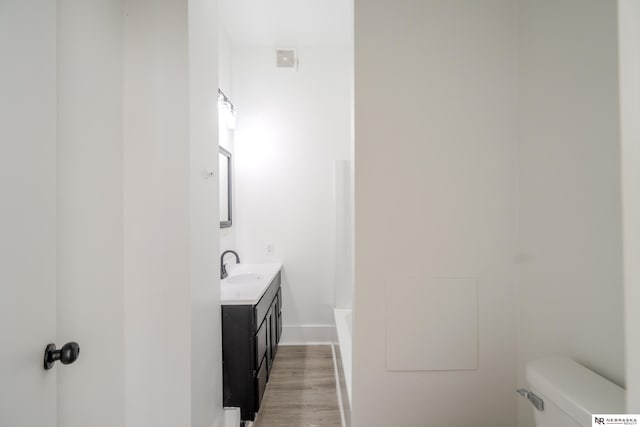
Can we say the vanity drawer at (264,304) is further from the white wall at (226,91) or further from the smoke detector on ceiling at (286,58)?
the smoke detector on ceiling at (286,58)

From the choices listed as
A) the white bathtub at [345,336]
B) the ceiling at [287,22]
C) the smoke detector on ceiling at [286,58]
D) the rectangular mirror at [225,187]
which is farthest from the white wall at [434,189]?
the smoke detector on ceiling at [286,58]

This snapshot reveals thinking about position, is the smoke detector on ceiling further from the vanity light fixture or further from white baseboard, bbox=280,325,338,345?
white baseboard, bbox=280,325,338,345

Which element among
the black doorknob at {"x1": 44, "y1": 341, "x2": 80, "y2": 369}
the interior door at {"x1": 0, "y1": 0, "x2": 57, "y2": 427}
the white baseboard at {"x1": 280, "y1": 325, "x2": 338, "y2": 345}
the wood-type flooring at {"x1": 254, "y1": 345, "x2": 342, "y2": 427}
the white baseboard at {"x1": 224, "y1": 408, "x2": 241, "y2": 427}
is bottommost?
the wood-type flooring at {"x1": 254, "y1": 345, "x2": 342, "y2": 427}

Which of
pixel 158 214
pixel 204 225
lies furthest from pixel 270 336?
pixel 158 214

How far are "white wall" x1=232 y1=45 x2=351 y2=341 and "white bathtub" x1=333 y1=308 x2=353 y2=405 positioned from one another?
0.33 m

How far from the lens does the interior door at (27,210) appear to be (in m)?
0.59

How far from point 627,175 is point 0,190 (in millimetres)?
1389

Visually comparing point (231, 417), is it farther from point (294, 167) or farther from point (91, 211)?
point (294, 167)

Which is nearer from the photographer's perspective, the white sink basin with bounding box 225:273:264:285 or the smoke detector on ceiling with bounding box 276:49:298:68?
the white sink basin with bounding box 225:273:264:285

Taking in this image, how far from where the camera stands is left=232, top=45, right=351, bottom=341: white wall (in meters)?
2.55

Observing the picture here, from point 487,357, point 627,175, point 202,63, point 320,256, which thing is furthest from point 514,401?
point 202,63

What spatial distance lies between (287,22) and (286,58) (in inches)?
13.2

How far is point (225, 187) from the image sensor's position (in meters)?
2.25

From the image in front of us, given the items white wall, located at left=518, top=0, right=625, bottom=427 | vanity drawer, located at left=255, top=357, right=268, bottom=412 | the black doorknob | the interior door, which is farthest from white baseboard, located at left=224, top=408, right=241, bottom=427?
white wall, located at left=518, top=0, right=625, bottom=427
